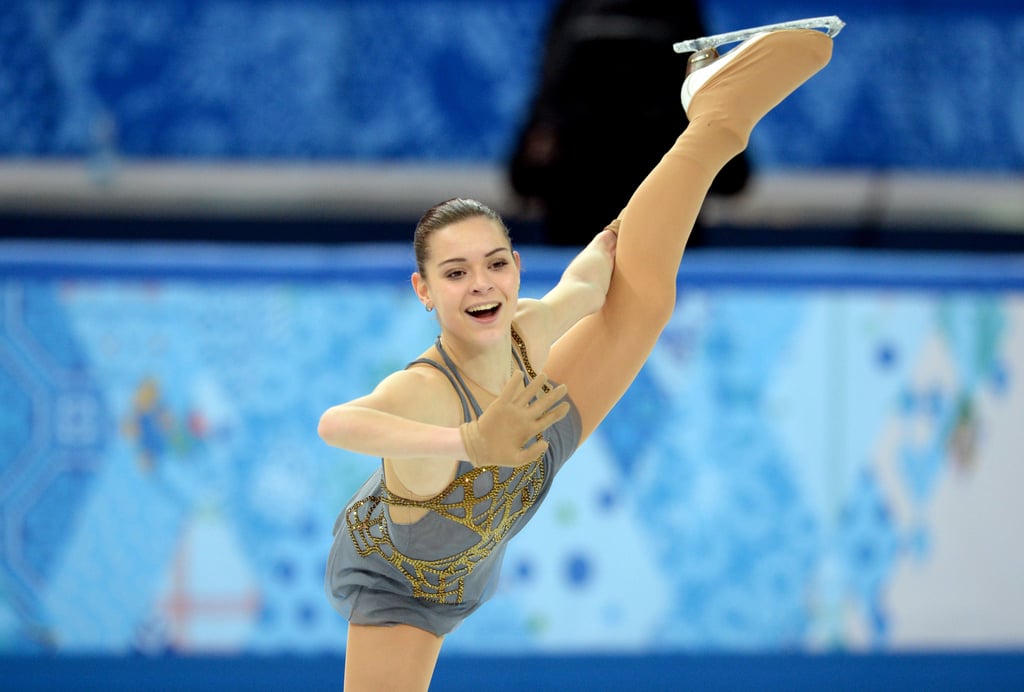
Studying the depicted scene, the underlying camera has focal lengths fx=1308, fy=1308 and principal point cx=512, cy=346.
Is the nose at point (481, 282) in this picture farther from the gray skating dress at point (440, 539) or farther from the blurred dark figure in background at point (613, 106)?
the blurred dark figure in background at point (613, 106)

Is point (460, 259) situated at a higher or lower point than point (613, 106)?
lower

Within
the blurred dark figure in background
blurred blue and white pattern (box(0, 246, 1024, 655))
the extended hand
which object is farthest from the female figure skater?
the blurred dark figure in background

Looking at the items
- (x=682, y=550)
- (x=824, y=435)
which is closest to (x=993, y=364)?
(x=824, y=435)

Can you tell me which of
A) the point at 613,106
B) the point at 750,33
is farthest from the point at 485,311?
the point at 613,106

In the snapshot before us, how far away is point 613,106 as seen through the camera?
13.0ft

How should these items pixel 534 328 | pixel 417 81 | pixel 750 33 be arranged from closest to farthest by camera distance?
pixel 534 328 → pixel 750 33 → pixel 417 81

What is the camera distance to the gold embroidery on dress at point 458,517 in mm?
2236

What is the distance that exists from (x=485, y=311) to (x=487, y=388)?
0.54 ft

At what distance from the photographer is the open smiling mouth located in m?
2.15

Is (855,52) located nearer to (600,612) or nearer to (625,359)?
(600,612)

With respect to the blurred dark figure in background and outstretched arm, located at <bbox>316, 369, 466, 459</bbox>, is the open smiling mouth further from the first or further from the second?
the blurred dark figure in background

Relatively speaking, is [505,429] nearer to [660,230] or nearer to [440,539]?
[440,539]

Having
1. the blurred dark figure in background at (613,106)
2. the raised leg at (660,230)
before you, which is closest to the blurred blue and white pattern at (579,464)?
the blurred dark figure in background at (613,106)

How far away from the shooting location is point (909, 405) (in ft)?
11.7
